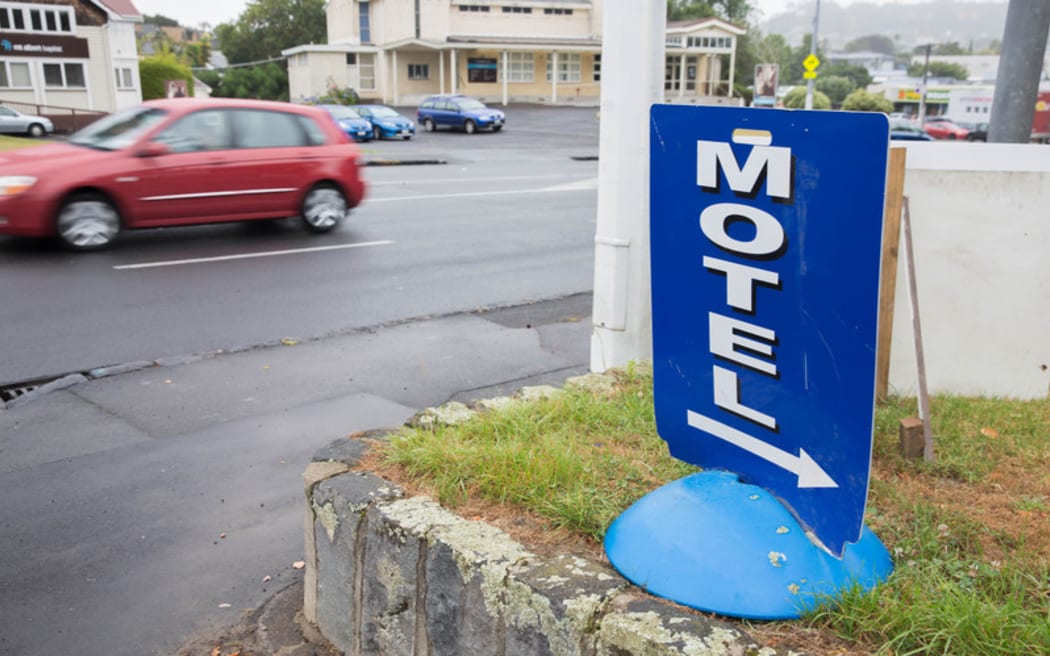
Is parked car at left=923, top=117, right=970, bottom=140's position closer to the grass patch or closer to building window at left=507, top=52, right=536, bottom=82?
building window at left=507, top=52, right=536, bottom=82

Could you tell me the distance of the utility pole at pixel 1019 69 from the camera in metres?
6.17

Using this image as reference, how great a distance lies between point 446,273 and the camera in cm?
1052

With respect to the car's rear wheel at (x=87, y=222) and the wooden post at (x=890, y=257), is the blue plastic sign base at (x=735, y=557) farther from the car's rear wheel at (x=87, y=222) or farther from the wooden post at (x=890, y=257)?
the car's rear wheel at (x=87, y=222)

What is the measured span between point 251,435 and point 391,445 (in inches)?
82.3

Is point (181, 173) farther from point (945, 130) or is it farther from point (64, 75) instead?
point (945, 130)

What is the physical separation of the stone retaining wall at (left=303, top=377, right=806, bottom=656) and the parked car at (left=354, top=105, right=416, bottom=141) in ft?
118

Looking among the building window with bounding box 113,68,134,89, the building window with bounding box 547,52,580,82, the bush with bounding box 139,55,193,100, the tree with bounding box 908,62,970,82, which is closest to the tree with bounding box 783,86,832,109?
the building window with bounding box 547,52,580,82

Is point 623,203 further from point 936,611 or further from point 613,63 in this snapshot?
point 936,611

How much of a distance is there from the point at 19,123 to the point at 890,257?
4127 centimetres

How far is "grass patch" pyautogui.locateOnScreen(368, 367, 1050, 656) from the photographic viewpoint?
2.38 metres

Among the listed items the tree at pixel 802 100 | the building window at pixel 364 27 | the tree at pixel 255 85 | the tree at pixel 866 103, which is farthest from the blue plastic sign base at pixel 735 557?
the building window at pixel 364 27

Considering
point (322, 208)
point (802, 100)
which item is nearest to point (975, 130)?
point (802, 100)

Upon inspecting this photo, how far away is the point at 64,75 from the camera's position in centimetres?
4584

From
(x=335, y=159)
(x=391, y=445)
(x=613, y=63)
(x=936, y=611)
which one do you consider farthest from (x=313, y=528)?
(x=335, y=159)
